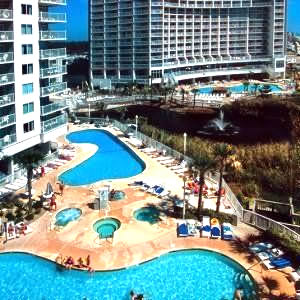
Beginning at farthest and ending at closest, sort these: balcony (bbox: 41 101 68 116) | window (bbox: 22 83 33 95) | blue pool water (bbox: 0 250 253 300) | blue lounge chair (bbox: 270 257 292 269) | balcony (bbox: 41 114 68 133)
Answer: balcony (bbox: 41 114 68 133)
balcony (bbox: 41 101 68 116)
window (bbox: 22 83 33 95)
blue lounge chair (bbox: 270 257 292 269)
blue pool water (bbox: 0 250 253 300)

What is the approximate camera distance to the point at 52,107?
4762 cm

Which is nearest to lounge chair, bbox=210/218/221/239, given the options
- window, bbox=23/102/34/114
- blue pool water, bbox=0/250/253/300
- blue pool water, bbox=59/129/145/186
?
blue pool water, bbox=0/250/253/300

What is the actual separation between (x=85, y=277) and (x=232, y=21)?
122717mm

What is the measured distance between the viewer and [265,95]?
99.5 metres

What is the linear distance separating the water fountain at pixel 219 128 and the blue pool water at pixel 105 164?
17449 mm

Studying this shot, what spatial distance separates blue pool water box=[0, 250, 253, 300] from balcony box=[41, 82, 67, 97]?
20.6 meters

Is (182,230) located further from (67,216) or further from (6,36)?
(6,36)

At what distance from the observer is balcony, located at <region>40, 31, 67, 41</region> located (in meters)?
44.4

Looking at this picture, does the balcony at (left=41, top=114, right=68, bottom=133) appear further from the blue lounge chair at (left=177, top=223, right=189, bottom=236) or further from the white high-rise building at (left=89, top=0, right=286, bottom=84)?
the white high-rise building at (left=89, top=0, right=286, bottom=84)

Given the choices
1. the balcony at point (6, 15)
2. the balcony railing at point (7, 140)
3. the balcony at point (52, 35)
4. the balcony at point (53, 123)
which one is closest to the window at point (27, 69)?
the balcony at point (52, 35)

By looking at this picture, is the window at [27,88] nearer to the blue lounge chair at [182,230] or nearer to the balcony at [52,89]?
the balcony at [52,89]

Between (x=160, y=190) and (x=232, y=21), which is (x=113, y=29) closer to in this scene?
(x=232, y=21)

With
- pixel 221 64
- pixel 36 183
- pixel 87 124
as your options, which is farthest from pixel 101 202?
pixel 221 64

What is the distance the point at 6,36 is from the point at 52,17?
323 inches
